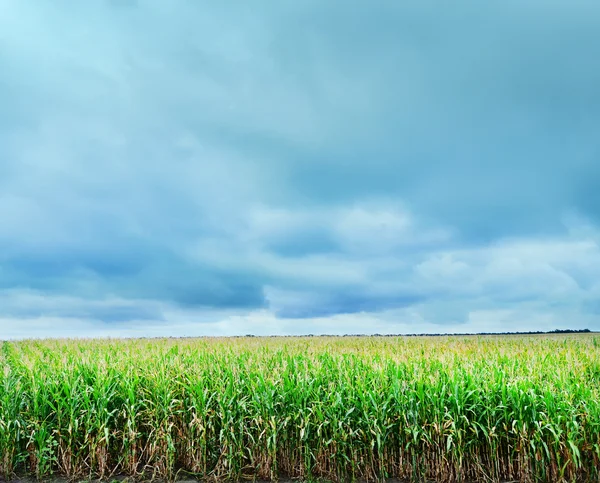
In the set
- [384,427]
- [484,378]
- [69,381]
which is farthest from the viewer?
[69,381]

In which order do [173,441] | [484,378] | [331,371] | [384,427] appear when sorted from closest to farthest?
[384,427] < [173,441] < [484,378] < [331,371]

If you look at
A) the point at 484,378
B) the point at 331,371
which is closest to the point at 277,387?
the point at 331,371

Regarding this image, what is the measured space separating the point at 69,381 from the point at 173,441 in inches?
124

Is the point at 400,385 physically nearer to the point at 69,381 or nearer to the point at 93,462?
the point at 93,462

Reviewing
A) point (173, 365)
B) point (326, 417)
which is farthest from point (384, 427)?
point (173, 365)

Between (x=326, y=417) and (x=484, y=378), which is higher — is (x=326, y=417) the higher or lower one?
the lower one

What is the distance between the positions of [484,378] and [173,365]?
23.8 feet

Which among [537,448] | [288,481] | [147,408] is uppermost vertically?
[147,408]

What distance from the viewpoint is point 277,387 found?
33.2 feet

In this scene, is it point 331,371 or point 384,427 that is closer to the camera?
point 384,427

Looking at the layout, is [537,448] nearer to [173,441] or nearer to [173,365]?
[173,441]

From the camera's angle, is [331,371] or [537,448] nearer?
[537,448]

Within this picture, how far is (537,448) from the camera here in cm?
930

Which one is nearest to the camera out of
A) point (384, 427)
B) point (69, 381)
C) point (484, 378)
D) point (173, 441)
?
point (384, 427)
